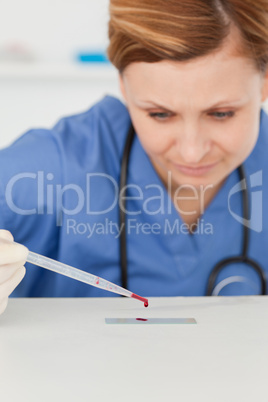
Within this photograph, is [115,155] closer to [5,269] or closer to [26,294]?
[26,294]

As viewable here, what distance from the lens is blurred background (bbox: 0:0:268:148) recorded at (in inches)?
98.7

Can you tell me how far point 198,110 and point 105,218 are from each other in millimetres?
294

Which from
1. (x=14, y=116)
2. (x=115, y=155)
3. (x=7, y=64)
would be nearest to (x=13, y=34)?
(x=7, y=64)

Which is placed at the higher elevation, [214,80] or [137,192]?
[214,80]

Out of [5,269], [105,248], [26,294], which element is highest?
[5,269]

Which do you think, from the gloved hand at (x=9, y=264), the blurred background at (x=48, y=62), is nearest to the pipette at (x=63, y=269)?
the gloved hand at (x=9, y=264)

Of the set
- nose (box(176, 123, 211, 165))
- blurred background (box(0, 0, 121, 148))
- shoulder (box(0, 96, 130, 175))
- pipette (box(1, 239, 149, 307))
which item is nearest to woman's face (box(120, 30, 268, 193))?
nose (box(176, 123, 211, 165))

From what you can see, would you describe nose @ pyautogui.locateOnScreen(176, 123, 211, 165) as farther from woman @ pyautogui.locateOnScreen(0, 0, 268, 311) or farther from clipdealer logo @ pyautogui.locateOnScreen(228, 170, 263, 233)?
clipdealer logo @ pyautogui.locateOnScreen(228, 170, 263, 233)

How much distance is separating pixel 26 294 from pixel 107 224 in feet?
0.73

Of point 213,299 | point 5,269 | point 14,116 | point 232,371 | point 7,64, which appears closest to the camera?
point 232,371

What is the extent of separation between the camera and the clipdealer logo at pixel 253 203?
47.4 inches

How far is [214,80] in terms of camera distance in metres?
0.96

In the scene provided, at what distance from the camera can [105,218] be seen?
44.9 inches

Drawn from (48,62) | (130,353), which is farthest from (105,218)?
(48,62)
